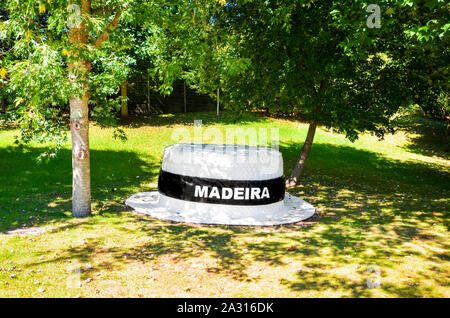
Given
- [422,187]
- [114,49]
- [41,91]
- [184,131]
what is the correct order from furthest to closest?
1. [184,131]
2. [422,187]
3. [114,49]
4. [41,91]

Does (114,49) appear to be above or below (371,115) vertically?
above

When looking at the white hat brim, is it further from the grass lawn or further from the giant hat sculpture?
the grass lawn

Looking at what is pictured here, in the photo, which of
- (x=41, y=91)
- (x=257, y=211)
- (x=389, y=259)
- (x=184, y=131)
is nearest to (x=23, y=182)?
(x=41, y=91)

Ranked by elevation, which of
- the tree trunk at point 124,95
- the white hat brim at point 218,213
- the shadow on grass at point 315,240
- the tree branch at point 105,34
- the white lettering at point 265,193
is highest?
the tree branch at point 105,34

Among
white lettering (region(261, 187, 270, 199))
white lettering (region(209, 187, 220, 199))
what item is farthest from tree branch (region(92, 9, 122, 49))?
white lettering (region(261, 187, 270, 199))

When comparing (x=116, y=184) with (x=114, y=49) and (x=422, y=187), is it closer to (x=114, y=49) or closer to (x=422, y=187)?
Result: (x=114, y=49)

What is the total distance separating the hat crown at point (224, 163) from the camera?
11.0m

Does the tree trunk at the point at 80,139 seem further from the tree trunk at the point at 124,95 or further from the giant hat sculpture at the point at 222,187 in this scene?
the tree trunk at the point at 124,95

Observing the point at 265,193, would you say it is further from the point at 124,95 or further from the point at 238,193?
the point at 124,95

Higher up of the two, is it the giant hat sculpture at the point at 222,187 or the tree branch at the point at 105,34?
the tree branch at the point at 105,34

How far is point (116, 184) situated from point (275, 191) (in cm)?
723

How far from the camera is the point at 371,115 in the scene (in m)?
15.1

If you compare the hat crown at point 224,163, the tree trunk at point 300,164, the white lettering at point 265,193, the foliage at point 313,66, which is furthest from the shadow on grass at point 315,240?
the foliage at point 313,66

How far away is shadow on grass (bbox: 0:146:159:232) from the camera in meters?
11.1
